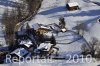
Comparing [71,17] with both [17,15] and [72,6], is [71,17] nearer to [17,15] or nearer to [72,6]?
[72,6]

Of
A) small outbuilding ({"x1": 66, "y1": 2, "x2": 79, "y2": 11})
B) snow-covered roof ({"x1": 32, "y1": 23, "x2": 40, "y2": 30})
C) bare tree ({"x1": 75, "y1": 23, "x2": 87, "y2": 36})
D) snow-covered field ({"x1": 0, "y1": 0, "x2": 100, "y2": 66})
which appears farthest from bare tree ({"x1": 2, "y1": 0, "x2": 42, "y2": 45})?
bare tree ({"x1": 75, "y1": 23, "x2": 87, "y2": 36})

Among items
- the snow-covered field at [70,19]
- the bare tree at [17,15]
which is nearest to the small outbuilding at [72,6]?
the snow-covered field at [70,19]

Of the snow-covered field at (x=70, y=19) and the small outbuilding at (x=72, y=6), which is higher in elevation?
the small outbuilding at (x=72, y=6)

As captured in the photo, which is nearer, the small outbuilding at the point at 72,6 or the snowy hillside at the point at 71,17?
the snowy hillside at the point at 71,17

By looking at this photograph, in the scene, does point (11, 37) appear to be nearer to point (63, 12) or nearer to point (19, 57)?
point (19, 57)

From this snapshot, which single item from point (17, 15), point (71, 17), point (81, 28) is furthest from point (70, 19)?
point (17, 15)

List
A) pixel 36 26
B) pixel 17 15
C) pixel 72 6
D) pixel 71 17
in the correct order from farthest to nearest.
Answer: pixel 72 6 → pixel 17 15 → pixel 71 17 → pixel 36 26

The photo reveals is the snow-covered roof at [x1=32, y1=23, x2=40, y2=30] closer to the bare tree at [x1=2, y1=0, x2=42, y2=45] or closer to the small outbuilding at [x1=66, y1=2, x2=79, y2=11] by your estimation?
the bare tree at [x1=2, y1=0, x2=42, y2=45]

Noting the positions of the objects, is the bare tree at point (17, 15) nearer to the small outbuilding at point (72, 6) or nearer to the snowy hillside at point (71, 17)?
the snowy hillside at point (71, 17)

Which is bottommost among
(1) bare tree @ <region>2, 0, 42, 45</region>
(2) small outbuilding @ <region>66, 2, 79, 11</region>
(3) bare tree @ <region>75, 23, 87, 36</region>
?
(3) bare tree @ <region>75, 23, 87, 36</region>

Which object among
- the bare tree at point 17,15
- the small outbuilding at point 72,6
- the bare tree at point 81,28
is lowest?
the bare tree at point 81,28
